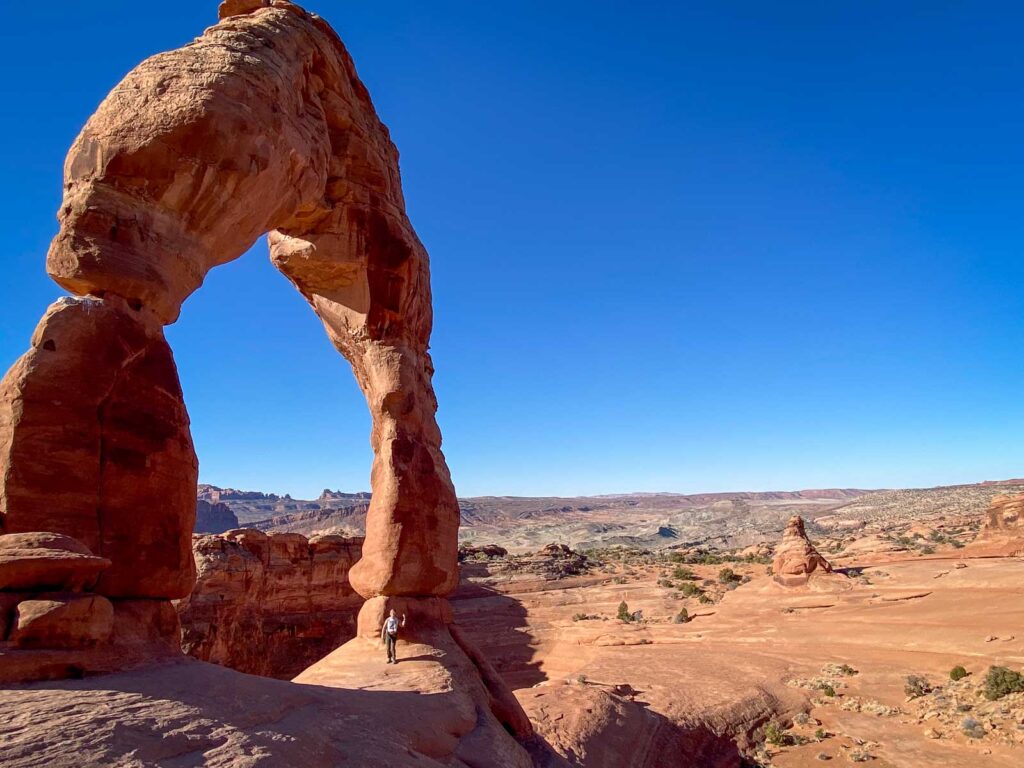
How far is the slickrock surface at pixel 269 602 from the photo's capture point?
55.5 feet

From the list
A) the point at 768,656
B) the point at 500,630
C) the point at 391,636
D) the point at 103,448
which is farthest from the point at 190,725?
the point at 500,630

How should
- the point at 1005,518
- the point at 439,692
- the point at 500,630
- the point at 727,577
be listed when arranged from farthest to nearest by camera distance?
the point at 727,577 < the point at 1005,518 < the point at 500,630 < the point at 439,692

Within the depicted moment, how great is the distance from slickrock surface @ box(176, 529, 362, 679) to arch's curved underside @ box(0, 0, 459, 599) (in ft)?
32.6

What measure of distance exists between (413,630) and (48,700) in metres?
5.76

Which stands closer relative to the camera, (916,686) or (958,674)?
(916,686)

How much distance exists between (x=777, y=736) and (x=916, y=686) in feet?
15.2

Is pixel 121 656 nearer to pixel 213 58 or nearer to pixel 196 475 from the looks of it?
pixel 196 475

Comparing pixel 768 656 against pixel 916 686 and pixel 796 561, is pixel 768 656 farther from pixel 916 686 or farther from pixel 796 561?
pixel 796 561

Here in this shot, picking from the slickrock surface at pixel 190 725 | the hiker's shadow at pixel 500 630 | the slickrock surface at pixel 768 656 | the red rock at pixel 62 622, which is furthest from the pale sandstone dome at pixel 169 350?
the hiker's shadow at pixel 500 630

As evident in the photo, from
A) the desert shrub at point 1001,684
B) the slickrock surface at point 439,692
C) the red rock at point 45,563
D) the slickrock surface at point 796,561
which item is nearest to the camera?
the red rock at point 45,563

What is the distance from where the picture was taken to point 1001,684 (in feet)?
45.4

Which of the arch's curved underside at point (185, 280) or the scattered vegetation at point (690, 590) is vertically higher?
the arch's curved underside at point (185, 280)

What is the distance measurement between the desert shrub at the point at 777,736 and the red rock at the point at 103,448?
12490 mm

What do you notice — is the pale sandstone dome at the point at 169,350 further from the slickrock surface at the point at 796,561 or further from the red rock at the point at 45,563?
the slickrock surface at the point at 796,561
